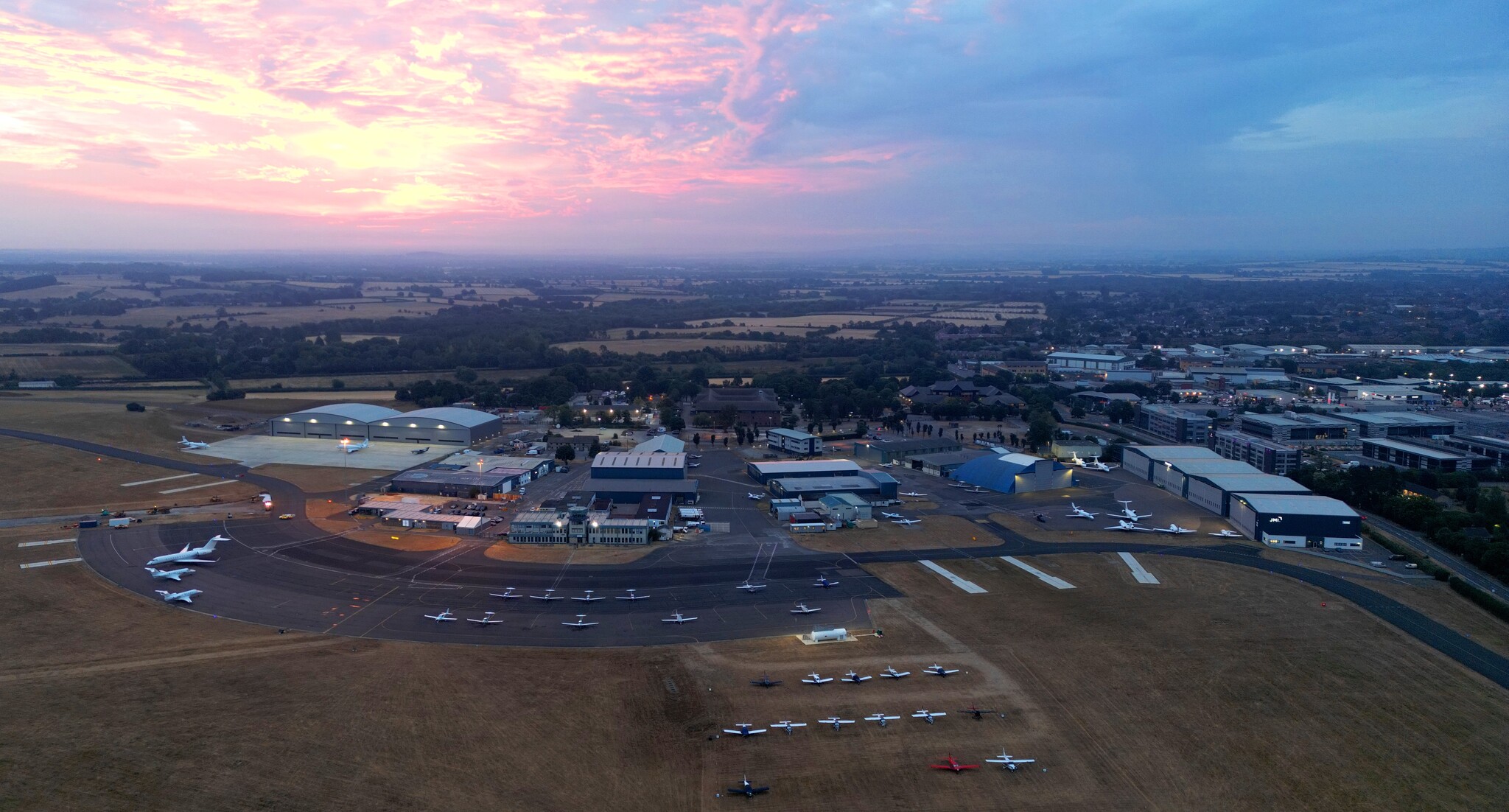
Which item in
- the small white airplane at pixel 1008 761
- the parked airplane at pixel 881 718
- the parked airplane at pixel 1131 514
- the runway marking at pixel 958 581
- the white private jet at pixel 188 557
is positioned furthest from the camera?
the parked airplane at pixel 1131 514

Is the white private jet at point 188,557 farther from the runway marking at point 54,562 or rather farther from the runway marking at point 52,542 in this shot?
the runway marking at point 52,542

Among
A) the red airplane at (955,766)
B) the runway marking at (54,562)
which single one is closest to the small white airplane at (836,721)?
the red airplane at (955,766)

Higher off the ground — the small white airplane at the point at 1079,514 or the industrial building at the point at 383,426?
the industrial building at the point at 383,426

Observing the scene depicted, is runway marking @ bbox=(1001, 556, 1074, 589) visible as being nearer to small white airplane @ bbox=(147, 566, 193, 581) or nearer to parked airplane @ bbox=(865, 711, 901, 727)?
parked airplane @ bbox=(865, 711, 901, 727)

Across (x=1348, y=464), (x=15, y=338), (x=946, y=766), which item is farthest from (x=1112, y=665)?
(x=15, y=338)

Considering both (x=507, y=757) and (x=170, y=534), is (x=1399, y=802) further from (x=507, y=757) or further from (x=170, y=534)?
(x=170, y=534)

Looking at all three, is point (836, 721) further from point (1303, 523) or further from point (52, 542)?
point (52, 542)

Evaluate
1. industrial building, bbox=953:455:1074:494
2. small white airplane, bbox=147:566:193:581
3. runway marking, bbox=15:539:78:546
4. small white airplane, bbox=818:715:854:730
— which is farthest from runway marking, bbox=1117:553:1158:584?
runway marking, bbox=15:539:78:546
